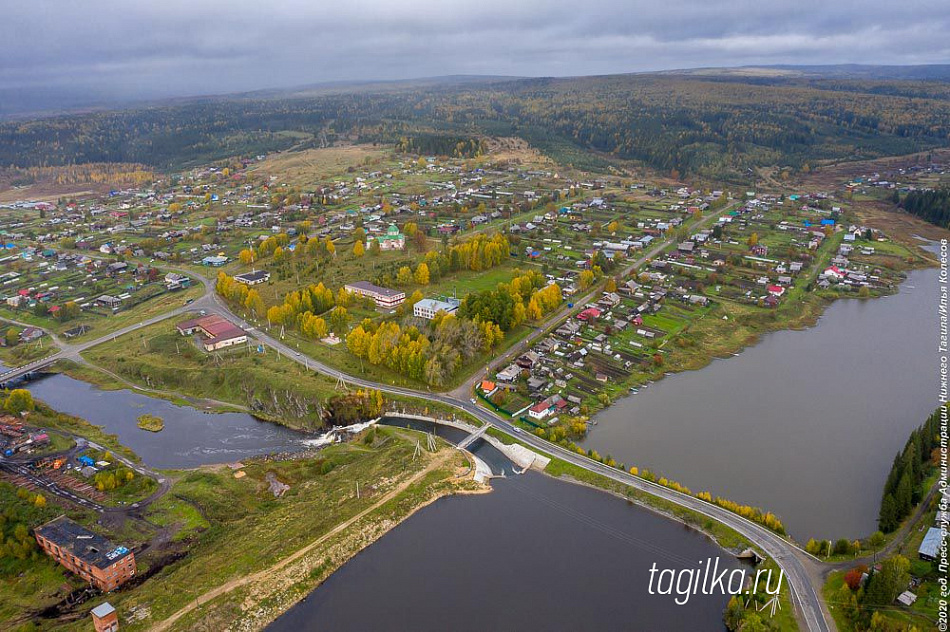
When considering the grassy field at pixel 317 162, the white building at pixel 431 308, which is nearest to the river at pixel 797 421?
the white building at pixel 431 308

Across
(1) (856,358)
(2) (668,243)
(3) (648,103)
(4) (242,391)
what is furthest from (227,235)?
(3) (648,103)

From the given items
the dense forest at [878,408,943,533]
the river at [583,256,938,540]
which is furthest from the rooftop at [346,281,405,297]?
the dense forest at [878,408,943,533]

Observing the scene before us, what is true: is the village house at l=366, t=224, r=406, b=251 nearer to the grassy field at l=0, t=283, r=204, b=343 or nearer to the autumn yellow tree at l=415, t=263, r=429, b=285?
the autumn yellow tree at l=415, t=263, r=429, b=285

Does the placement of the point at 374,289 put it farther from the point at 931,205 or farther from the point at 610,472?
the point at 931,205

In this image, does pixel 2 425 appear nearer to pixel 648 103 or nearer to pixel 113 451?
pixel 113 451

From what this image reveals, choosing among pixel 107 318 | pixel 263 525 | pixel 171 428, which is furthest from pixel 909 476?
pixel 107 318

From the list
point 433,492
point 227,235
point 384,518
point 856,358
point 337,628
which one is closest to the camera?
point 337,628
